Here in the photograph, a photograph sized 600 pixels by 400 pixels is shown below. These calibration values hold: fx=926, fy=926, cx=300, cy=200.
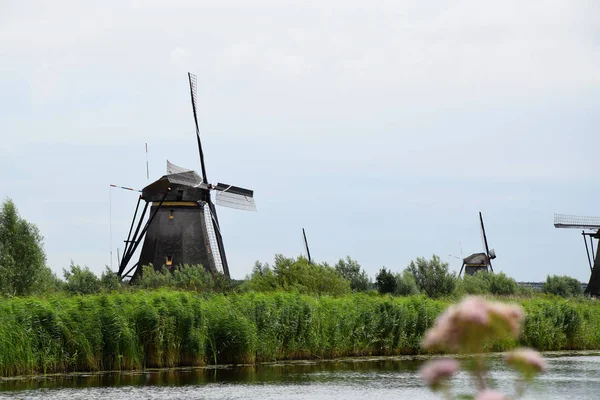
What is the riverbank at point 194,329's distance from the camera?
757 inches

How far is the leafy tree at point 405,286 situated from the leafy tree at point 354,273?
4.21 metres

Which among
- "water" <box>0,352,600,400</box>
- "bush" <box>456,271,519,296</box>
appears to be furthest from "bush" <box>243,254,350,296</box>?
"bush" <box>456,271,519,296</box>

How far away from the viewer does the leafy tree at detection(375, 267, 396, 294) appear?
1703 inches

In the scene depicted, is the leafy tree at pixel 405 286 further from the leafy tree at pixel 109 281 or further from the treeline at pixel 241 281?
the leafy tree at pixel 109 281

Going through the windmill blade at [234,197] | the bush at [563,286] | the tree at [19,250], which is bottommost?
the bush at [563,286]

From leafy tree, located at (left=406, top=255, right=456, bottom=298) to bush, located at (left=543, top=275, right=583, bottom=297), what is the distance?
14.6m

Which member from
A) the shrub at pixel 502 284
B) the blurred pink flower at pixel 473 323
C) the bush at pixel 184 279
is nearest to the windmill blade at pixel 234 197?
the bush at pixel 184 279

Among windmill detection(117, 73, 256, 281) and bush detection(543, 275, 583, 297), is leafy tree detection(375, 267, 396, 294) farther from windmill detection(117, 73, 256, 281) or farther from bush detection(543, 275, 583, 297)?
bush detection(543, 275, 583, 297)

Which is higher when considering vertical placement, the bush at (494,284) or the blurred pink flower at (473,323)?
the bush at (494,284)

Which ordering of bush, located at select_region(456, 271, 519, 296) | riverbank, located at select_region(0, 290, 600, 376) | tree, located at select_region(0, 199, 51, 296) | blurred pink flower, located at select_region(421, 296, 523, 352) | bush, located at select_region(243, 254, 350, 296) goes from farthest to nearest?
bush, located at select_region(456, 271, 519, 296), tree, located at select_region(0, 199, 51, 296), bush, located at select_region(243, 254, 350, 296), riverbank, located at select_region(0, 290, 600, 376), blurred pink flower, located at select_region(421, 296, 523, 352)

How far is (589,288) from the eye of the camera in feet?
190

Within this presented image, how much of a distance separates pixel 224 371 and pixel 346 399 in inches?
212

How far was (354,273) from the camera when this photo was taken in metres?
48.7

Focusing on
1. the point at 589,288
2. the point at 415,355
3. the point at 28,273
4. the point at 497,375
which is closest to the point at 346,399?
the point at 497,375
